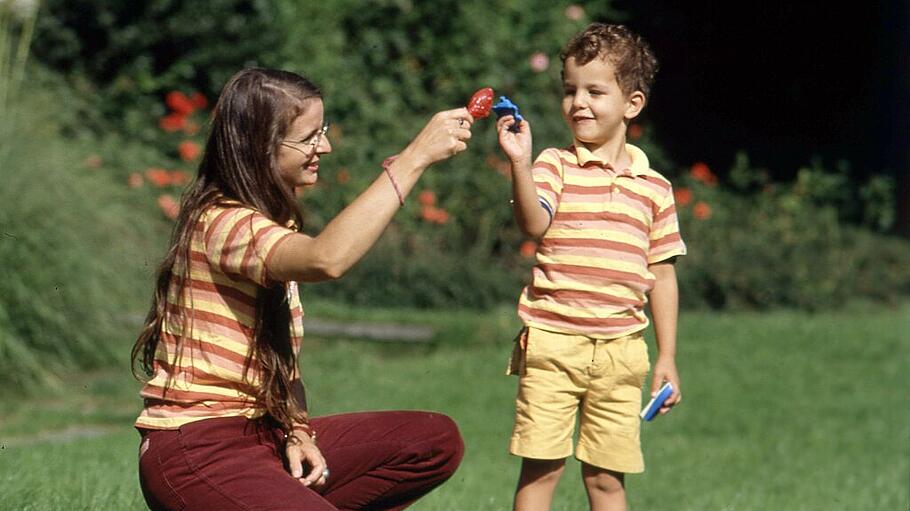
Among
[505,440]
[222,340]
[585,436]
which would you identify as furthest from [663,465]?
[222,340]

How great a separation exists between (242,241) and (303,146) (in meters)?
0.33

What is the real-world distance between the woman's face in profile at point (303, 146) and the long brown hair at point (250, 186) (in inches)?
0.7

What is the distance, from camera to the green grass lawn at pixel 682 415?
220 inches

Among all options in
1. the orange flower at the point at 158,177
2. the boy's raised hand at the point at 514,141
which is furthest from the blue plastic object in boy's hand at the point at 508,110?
the orange flower at the point at 158,177

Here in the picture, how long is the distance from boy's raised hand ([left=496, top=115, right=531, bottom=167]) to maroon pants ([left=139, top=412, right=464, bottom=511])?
72 cm

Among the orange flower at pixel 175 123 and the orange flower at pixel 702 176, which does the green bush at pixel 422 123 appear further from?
the orange flower at pixel 175 123

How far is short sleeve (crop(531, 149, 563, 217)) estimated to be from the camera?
3.82 metres

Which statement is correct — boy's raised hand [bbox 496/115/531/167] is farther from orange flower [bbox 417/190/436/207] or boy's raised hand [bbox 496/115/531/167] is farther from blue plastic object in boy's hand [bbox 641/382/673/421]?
orange flower [bbox 417/190/436/207]

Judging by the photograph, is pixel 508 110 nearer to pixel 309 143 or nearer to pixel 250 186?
pixel 309 143

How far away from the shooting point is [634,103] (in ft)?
13.1

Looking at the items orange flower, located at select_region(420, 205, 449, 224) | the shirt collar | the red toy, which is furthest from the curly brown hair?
orange flower, located at select_region(420, 205, 449, 224)

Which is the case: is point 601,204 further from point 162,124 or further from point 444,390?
point 162,124

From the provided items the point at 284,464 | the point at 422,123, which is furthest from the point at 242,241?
the point at 422,123

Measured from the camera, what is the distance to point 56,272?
7.66 metres
